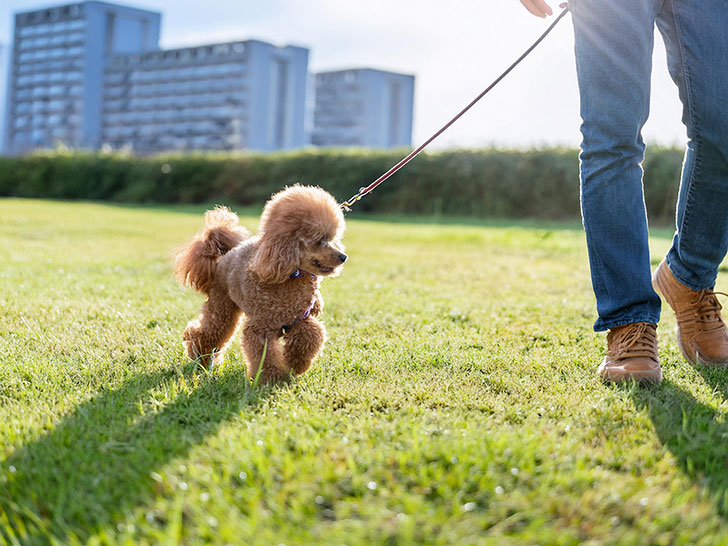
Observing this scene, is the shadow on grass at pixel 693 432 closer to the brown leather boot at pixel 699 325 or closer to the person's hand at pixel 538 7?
the brown leather boot at pixel 699 325

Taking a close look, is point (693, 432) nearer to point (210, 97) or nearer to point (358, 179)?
point (358, 179)

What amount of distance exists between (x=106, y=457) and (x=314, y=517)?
638 millimetres

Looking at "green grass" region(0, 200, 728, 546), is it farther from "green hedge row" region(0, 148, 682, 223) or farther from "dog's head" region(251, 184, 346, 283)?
"green hedge row" region(0, 148, 682, 223)

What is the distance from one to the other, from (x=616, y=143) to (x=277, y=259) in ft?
4.15

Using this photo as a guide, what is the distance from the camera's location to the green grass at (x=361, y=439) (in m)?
1.31

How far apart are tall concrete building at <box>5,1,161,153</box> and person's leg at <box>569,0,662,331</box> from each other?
8019 cm

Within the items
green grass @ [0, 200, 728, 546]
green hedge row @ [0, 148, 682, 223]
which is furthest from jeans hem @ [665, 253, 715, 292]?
green hedge row @ [0, 148, 682, 223]

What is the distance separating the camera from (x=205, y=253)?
9.32 feet

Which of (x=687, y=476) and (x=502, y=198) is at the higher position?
(x=502, y=198)

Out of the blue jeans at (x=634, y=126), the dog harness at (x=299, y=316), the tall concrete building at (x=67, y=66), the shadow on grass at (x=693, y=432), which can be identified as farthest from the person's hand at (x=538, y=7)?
the tall concrete building at (x=67, y=66)

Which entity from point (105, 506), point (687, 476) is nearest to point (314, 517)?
point (105, 506)

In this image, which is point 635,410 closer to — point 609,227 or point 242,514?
point 609,227

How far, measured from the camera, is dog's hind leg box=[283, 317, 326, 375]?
99.8 inches

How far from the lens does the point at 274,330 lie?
8.35 feet
